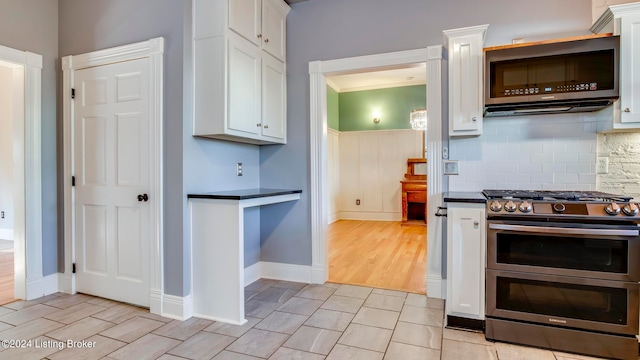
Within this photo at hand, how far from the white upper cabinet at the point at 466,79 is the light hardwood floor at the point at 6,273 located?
13.2 feet

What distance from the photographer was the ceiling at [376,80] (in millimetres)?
6305

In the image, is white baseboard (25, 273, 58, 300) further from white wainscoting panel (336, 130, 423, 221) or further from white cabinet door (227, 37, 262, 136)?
white wainscoting panel (336, 130, 423, 221)

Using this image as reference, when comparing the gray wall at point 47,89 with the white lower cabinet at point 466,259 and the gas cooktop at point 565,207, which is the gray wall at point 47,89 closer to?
the white lower cabinet at point 466,259

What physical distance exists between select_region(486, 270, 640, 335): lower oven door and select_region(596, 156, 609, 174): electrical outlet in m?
0.98

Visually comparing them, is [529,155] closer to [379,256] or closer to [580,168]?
[580,168]

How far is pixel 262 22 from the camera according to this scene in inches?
116

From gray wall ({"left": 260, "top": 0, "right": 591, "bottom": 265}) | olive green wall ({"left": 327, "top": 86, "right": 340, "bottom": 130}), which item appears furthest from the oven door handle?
olive green wall ({"left": 327, "top": 86, "right": 340, "bottom": 130})

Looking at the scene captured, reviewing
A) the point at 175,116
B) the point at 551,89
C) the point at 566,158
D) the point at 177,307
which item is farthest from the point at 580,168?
the point at 177,307

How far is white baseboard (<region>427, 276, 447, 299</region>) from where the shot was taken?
2.84m

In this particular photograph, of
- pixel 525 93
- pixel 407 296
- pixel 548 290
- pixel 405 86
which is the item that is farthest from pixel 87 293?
pixel 405 86

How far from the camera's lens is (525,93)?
7.66 ft

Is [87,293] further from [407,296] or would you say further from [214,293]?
[407,296]

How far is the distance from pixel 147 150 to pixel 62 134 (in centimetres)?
108

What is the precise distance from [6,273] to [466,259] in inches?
176
